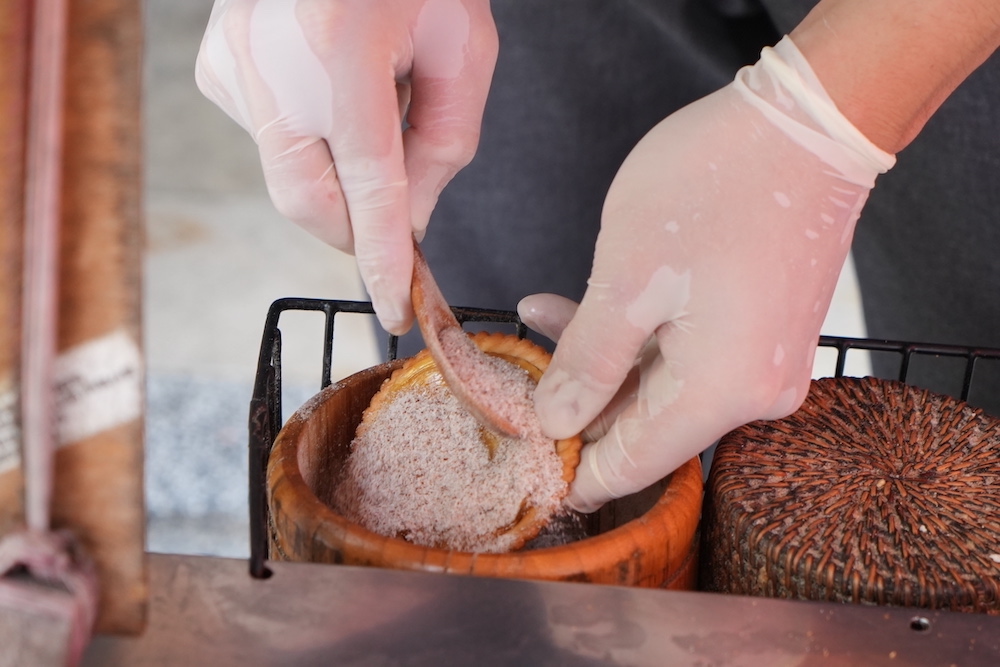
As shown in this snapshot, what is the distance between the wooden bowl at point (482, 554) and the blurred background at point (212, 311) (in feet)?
5.33

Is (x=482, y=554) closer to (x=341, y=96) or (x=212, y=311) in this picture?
(x=341, y=96)

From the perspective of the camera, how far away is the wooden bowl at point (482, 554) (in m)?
0.47

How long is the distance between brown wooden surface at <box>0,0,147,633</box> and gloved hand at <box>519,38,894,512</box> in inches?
14.7

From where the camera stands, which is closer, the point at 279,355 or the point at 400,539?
the point at 400,539

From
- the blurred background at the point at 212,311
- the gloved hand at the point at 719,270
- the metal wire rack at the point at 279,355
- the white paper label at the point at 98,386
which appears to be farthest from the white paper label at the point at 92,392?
the blurred background at the point at 212,311

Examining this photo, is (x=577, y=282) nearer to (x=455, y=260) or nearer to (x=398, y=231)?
(x=455, y=260)

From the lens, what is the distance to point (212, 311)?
2801 mm

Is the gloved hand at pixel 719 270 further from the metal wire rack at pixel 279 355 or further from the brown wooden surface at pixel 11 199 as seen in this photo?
the brown wooden surface at pixel 11 199

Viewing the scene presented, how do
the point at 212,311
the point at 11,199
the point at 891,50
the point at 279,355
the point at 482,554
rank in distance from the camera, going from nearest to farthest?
the point at 11,199
the point at 482,554
the point at 891,50
the point at 279,355
the point at 212,311

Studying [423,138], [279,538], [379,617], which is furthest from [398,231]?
[379,617]

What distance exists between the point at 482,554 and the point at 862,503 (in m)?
0.26

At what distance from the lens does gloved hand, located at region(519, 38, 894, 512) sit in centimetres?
62

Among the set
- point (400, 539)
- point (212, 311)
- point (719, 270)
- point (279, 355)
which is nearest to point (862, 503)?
point (719, 270)

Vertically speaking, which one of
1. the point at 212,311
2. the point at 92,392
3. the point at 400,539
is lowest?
the point at 212,311
